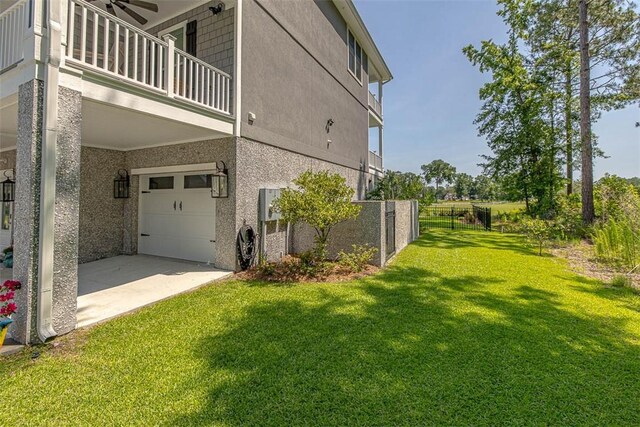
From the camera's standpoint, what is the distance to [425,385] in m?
2.86

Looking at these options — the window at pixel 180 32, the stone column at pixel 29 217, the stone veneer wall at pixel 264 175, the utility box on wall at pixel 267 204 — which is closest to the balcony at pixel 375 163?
the stone veneer wall at pixel 264 175

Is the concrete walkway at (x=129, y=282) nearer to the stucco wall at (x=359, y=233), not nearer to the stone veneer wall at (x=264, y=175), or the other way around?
the stone veneer wall at (x=264, y=175)

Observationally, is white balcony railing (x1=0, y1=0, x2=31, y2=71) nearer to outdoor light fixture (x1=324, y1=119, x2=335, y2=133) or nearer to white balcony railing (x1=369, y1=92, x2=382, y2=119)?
outdoor light fixture (x1=324, y1=119, x2=335, y2=133)

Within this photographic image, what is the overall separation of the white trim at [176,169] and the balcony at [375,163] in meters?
10.9

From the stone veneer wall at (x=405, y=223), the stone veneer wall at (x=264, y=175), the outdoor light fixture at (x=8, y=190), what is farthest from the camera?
the stone veneer wall at (x=405, y=223)

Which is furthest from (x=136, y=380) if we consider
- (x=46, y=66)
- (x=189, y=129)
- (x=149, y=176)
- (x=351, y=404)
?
(x=149, y=176)

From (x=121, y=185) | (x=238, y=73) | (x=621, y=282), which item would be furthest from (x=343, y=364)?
(x=121, y=185)

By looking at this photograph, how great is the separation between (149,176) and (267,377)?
754 cm

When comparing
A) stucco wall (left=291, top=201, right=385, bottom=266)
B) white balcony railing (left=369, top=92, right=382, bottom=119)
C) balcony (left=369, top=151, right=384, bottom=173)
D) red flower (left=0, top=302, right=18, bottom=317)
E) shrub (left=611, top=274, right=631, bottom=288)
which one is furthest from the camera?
balcony (left=369, top=151, right=384, bottom=173)

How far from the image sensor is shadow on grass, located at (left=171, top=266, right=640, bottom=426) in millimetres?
2510

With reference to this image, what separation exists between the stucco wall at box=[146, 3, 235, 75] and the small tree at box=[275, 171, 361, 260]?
10.3ft

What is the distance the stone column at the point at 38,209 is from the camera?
3.58 m

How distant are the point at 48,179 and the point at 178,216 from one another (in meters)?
4.43

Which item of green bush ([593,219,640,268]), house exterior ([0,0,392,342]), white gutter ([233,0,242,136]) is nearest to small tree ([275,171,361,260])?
house exterior ([0,0,392,342])
